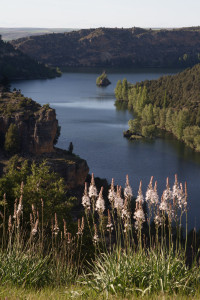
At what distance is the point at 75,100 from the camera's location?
137 m

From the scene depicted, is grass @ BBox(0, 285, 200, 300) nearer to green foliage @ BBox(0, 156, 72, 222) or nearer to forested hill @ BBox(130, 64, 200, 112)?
green foliage @ BBox(0, 156, 72, 222)

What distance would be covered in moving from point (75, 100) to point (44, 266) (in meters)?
128

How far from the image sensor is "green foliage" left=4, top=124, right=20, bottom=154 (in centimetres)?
Result: 5906

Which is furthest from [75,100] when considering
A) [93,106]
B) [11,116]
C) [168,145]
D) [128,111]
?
[11,116]

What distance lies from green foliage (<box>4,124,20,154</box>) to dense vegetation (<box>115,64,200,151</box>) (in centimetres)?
3604

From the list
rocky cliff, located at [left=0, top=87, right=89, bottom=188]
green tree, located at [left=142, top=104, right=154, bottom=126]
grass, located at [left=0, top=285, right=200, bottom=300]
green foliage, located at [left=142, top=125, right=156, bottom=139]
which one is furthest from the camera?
green tree, located at [left=142, top=104, right=154, bottom=126]

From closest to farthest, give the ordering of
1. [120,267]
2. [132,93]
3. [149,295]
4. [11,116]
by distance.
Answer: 1. [149,295]
2. [120,267]
3. [11,116]
4. [132,93]

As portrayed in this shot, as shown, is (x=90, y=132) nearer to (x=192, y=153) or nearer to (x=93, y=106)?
(x=192, y=153)

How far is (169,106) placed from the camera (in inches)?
4550

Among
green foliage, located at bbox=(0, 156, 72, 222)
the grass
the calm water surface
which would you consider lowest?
the calm water surface

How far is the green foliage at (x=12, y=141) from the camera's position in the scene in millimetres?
59062

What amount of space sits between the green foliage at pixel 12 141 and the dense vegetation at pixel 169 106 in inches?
1419

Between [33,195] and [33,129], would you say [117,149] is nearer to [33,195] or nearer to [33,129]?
[33,129]

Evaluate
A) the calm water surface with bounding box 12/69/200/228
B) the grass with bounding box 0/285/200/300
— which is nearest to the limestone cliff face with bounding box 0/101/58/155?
the calm water surface with bounding box 12/69/200/228
